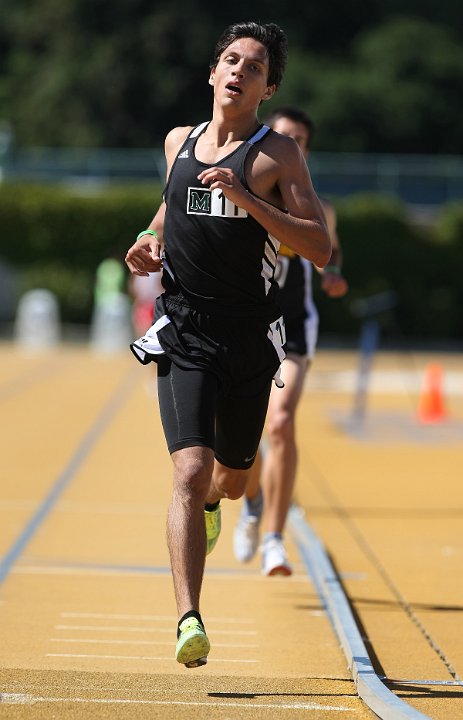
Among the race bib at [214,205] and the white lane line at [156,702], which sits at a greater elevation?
the race bib at [214,205]

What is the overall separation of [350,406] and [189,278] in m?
15.1

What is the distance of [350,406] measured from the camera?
806 inches

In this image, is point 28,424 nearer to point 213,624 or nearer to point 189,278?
point 213,624

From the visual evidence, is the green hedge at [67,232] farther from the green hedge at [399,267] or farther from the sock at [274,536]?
the sock at [274,536]

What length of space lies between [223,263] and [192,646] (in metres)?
1.43

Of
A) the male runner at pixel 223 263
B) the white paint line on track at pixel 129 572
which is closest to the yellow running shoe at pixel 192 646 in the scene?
the male runner at pixel 223 263

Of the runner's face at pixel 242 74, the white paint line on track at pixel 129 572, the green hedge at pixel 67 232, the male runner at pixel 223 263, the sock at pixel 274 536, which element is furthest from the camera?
the green hedge at pixel 67 232

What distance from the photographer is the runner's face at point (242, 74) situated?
5.47m

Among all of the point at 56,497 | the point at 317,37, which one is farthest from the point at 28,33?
the point at 56,497

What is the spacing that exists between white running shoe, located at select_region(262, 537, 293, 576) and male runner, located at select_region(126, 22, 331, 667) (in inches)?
63.2

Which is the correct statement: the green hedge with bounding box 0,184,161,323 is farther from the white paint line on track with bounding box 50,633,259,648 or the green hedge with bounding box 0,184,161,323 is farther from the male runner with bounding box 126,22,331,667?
the male runner with bounding box 126,22,331,667

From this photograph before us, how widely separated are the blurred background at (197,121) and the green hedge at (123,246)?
0.04 metres

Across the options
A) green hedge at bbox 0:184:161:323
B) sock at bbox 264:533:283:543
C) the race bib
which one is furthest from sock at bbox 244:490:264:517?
green hedge at bbox 0:184:161:323

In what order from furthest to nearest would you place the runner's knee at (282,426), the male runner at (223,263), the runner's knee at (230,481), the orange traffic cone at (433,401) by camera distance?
1. the orange traffic cone at (433,401)
2. the runner's knee at (282,426)
3. the runner's knee at (230,481)
4. the male runner at (223,263)
